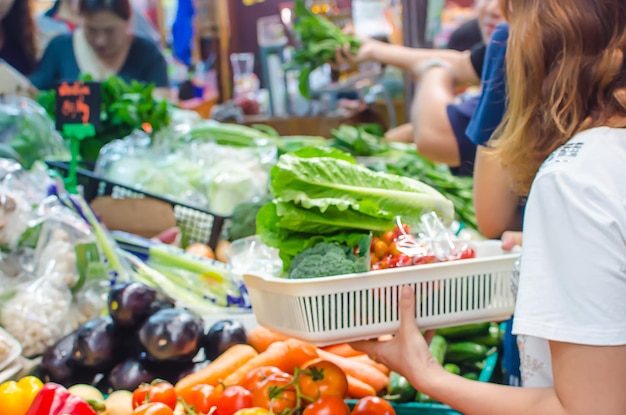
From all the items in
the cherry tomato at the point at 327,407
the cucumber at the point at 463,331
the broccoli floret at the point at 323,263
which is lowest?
the cucumber at the point at 463,331

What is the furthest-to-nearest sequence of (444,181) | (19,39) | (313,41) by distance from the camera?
(19,39), (313,41), (444,181)

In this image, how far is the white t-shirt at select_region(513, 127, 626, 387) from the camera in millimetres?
1105

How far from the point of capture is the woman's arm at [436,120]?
2830 mm

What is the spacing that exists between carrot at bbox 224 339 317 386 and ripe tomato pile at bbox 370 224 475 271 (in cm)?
49

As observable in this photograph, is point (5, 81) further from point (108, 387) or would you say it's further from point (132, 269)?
point (108, 387)

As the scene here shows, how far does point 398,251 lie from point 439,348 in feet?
2.49

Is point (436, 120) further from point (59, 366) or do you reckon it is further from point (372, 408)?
point (59, 366)

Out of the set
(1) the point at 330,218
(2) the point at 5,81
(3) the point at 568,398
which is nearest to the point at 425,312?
(1) the point at 330,218

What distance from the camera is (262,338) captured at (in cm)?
224

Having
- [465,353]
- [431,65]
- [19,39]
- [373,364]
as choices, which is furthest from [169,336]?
[19,39]

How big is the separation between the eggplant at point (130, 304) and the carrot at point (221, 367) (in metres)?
0.24

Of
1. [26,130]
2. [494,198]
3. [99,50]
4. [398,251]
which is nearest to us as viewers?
[398,251]

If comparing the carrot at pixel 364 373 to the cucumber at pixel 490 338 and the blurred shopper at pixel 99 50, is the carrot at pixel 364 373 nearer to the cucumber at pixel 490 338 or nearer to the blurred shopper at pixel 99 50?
the cucumber at pixel 490 338

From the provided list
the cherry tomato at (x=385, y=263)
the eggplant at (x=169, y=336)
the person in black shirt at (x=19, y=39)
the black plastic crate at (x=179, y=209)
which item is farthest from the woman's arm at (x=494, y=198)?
the person in black shirt at (x=19, y=39)
